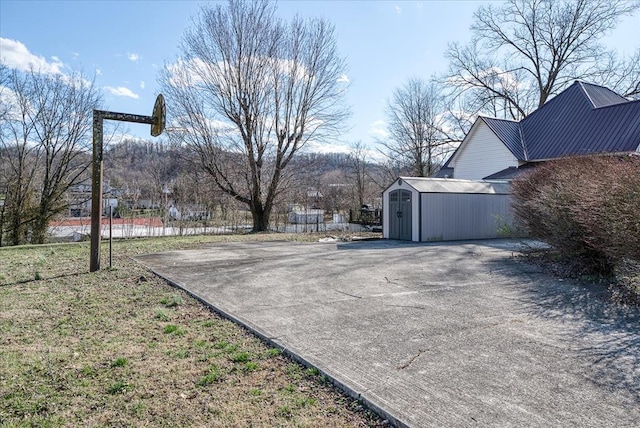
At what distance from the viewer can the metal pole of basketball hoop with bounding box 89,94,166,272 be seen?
304 inches

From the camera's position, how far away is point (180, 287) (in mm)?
6523

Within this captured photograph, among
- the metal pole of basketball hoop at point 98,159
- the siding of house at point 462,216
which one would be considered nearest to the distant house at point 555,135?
the siding of house at point 462,216

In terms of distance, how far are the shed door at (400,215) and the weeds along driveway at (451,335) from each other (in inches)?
262

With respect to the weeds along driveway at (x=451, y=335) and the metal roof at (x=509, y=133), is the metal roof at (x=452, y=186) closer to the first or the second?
the metal roof at (x=509, y=133)

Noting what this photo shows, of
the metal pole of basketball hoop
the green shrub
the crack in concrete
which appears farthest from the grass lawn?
the green shrub

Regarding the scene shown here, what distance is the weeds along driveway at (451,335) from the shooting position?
8.86 ft

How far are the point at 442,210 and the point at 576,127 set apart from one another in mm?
9639

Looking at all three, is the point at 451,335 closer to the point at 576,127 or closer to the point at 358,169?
the point at 576,127

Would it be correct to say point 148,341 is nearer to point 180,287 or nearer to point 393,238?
point 180,287

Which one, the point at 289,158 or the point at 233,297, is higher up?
the point at 289,158

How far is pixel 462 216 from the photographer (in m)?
15.3

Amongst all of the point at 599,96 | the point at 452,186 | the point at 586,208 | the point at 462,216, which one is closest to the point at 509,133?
the point at 599,96

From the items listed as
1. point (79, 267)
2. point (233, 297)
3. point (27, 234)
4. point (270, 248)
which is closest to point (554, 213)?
point (233, 297)

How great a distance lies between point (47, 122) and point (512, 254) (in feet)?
69.4
